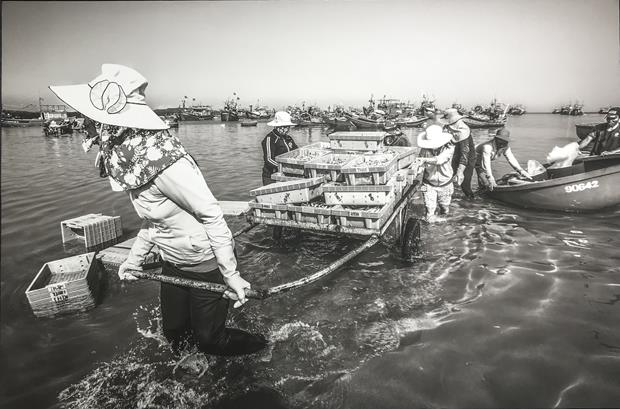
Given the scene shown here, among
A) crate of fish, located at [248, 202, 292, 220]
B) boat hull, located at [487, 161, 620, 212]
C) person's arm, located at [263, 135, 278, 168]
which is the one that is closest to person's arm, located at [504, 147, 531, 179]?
boat hull, located at [487, 161, 620, 212]

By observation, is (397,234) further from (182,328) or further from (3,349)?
(3,349)

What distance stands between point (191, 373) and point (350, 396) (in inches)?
71.1

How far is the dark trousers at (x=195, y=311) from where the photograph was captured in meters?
2.89

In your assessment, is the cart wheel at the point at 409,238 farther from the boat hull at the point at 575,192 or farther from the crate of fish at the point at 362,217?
the boat hull at the point at 575,192

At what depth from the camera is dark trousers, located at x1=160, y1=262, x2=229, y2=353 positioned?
9.47 ft

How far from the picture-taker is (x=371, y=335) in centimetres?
420

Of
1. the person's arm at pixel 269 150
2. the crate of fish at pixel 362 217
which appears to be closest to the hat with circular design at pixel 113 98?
the crate of fish at pixel 362 217

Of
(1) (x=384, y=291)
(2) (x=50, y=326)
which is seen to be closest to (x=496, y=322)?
(1) (x=384, y=291)

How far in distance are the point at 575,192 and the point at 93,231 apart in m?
11.5

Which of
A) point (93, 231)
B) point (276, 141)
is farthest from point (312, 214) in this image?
point (93, 231)

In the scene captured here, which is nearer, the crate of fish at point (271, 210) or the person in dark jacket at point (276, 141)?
the crate of fish at point (271, 210)

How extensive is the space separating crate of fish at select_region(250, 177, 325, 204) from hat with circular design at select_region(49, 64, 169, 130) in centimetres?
253

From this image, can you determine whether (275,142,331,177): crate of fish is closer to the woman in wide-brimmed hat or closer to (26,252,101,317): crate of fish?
the woman in wide-brimmed hat

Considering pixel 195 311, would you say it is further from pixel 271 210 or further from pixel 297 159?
pixel 297 159
